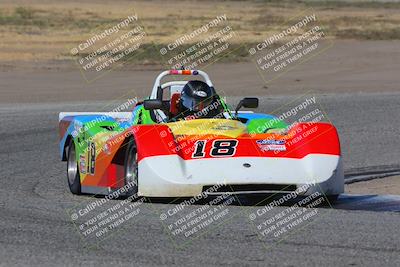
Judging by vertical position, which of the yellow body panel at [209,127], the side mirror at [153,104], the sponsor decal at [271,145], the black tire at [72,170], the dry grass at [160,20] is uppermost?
the side mirror at [153,104]

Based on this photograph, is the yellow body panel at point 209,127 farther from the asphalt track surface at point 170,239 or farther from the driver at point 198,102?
the asphalt track surface at point 170,239

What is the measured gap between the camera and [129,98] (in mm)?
24516

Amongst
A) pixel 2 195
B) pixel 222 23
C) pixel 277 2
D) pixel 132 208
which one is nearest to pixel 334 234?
pixel 132 208

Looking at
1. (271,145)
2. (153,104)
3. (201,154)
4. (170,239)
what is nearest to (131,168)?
(201,154)

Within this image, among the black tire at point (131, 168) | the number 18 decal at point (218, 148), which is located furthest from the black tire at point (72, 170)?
the number 18 decal at point (218, 148)

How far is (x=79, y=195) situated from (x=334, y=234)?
13.9 feet

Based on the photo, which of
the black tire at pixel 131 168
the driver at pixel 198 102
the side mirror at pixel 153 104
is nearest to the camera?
the black tire at pixel 131 168

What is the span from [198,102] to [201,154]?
1.63 meters

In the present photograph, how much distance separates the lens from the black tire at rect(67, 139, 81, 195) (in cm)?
1273

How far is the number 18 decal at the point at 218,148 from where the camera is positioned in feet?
35.3

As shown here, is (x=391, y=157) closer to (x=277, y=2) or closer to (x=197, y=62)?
(x=197, y=62)

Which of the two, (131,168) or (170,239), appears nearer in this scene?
(170,239)

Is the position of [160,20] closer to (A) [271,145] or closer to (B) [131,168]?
(B) [131,168]

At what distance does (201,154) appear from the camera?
1076 cm
